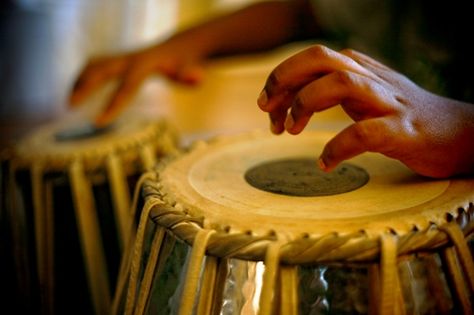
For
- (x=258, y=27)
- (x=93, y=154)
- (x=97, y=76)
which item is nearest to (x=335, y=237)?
(x=93, y=154)

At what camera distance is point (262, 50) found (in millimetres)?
1566

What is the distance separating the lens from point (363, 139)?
59 centimetres

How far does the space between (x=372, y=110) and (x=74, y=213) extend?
2.25ft

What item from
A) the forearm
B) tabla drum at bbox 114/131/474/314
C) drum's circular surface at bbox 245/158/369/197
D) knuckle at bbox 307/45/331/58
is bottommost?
tabla drum at bbox 114/131/474/314

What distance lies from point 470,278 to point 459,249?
0.14 feet

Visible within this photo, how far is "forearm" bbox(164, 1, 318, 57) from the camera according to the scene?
1464 millimetres

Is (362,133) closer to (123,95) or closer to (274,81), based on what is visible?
(274,81)

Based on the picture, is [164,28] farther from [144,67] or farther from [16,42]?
[144,67]

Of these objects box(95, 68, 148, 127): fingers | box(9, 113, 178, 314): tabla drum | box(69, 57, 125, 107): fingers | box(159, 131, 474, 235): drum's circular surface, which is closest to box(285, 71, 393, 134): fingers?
box(159, 131, 474, 235): drum's circular surface

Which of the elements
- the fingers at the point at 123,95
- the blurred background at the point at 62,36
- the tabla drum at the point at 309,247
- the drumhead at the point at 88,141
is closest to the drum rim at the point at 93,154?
the drumhead at the point at 88,141

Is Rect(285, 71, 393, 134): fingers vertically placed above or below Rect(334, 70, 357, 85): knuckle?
below

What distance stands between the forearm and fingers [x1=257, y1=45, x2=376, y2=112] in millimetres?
838

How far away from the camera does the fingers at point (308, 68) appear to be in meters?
0.61

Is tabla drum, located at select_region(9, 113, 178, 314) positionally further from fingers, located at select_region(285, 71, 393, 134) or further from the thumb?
fingers, located at select_region(285, 71, 393, 134)
